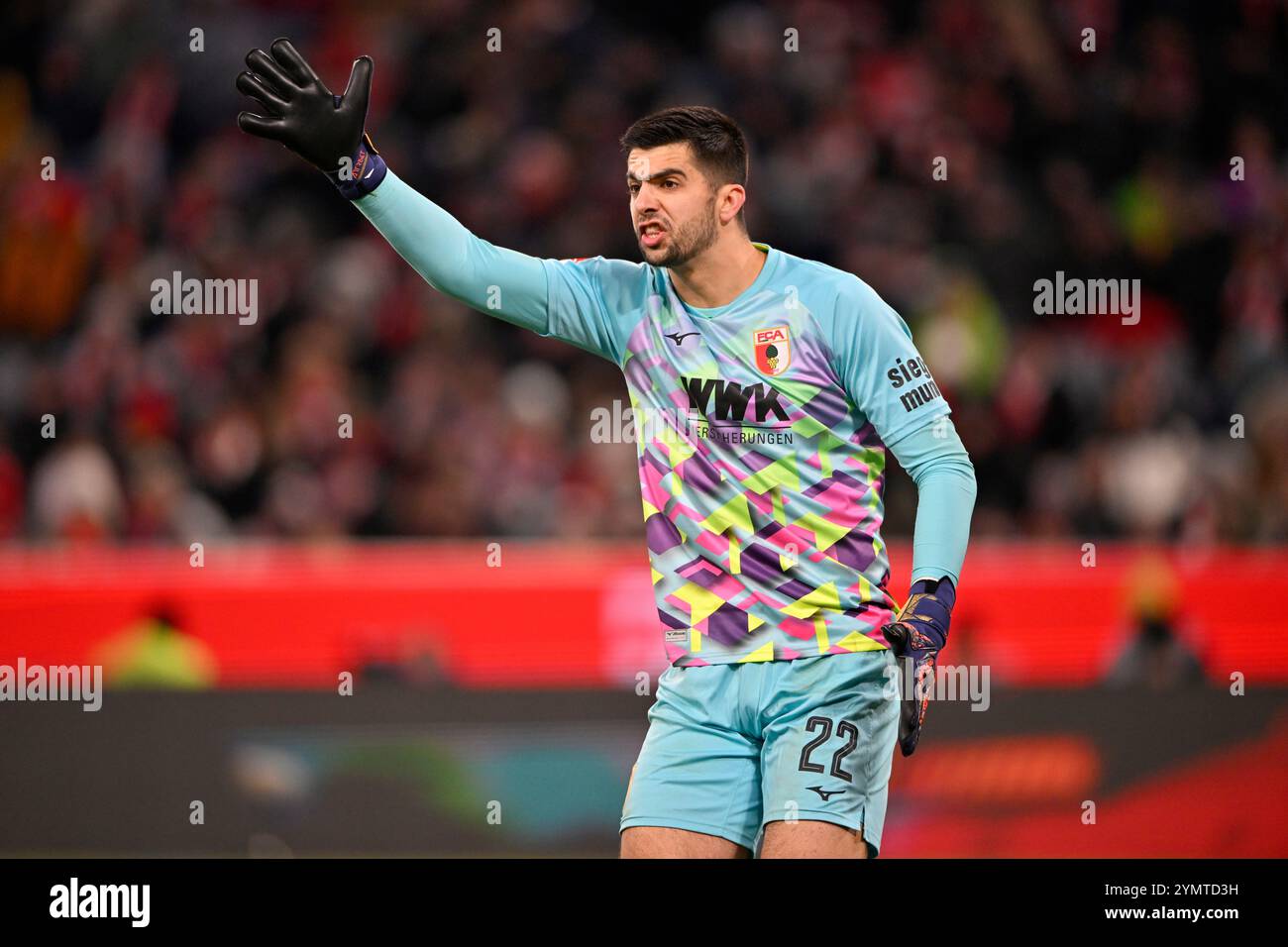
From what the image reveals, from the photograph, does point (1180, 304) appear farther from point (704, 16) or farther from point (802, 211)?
point (704, 16)

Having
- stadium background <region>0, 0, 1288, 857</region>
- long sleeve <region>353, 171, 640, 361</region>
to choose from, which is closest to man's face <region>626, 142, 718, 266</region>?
long sleeve <region>353, 171, 640, 361</region>

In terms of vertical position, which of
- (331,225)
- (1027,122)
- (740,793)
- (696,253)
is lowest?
(740,793)

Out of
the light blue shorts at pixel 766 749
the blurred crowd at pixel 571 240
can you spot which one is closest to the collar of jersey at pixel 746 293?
the light blue shorts at pixel 766 749

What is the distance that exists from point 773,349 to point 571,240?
279 inches

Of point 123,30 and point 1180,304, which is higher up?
point 123,30

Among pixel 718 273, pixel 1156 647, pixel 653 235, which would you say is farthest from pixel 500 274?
pixel 1156 647

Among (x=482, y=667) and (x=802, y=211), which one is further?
(x=802, y=211)

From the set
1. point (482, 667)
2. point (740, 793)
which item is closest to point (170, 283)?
point (482, 667)

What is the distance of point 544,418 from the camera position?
10273mm

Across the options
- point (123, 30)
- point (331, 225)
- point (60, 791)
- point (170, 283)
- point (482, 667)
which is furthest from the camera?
point (123, 30)

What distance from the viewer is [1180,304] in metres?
11.2

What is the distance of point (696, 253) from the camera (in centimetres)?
456

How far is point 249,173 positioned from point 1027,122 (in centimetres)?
561

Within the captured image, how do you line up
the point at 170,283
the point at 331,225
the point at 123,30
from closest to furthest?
the point at 170,283, the point at 331,225, the point at 123,30
